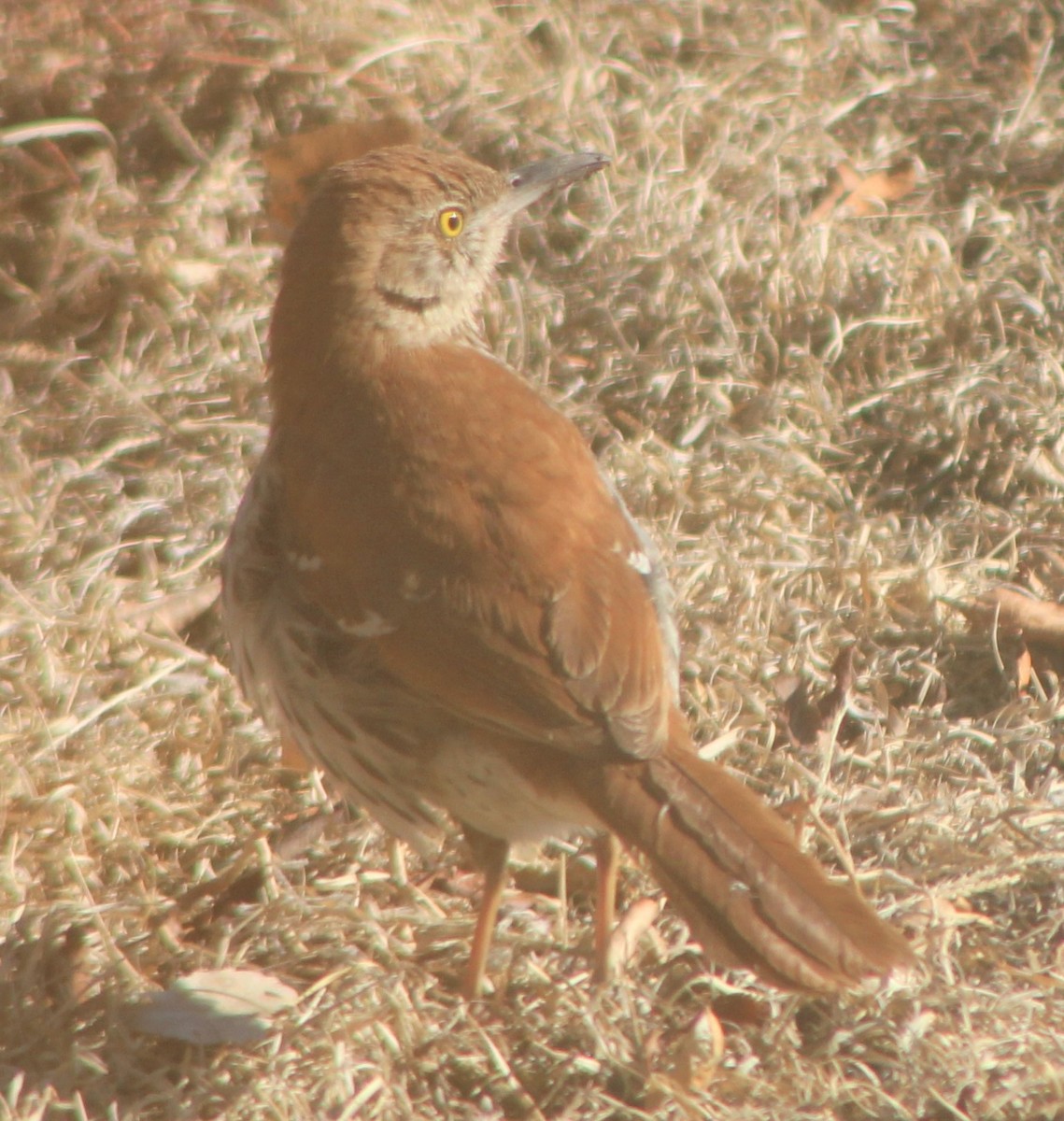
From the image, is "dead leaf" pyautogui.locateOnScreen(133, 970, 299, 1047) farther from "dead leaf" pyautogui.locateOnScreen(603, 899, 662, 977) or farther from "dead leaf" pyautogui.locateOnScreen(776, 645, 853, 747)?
"dead leaf" pyautogui.locateOnScreen(776, 645, 853, 747)

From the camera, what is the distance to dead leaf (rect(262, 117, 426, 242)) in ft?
16.5

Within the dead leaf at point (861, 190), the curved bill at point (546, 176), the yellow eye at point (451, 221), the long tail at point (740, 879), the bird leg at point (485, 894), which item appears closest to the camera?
the long tail at point (740, 879)

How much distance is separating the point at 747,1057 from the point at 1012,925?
710mm

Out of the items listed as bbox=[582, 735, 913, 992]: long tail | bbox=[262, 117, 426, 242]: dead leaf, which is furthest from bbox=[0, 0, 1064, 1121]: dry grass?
bbox=[582, 735, 913, 992]: long tail

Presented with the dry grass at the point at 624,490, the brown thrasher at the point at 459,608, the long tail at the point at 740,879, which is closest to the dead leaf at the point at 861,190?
the dry grass at the point at 624,490

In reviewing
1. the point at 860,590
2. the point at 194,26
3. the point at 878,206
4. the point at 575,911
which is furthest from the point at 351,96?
the point at 575,911

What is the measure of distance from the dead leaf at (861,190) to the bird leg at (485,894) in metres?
2.61

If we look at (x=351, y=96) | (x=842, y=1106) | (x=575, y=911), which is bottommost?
(x=575, y=911)

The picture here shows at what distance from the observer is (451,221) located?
12.6 ft

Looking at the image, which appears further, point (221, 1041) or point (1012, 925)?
point (1012, 925)

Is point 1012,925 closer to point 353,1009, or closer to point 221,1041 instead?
point 353,1009

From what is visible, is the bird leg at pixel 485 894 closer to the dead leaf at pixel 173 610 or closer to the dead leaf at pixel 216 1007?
the dead leaf at pixel 216 1007

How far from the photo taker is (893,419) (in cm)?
487

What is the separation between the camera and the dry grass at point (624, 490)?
132 inches
